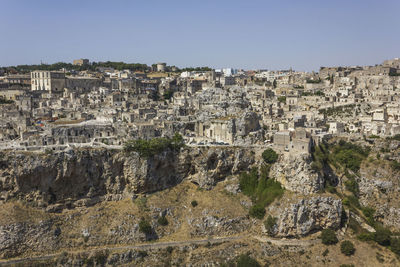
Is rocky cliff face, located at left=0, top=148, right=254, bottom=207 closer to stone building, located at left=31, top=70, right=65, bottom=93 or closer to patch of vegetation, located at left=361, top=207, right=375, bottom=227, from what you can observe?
patch of vegetation, located at left=361, top=207, right=375, bottom=227

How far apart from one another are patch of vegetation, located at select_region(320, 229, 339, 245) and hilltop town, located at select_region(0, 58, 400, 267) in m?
0.11

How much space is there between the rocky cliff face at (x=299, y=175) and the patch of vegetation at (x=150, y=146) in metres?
12.5

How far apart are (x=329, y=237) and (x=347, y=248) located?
204 cm

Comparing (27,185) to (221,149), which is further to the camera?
(221,149)

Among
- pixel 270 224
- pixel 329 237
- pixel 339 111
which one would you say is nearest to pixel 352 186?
pixel 329 237

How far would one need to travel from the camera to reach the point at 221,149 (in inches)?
1774

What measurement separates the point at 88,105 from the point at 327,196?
40660 millimetres

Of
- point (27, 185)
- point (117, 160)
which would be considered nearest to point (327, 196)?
point (117, 160)

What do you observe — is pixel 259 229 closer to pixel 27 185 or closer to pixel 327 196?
pixel 327 196

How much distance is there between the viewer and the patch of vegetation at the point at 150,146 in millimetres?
42719

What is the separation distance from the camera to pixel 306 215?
1570 inches

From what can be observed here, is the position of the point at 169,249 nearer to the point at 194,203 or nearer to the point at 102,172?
the point at 194,203

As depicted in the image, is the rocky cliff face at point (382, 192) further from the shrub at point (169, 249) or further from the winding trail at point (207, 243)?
the shrub at point (169, 249)

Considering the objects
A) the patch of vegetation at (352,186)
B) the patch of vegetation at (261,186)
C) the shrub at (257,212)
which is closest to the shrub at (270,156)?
the patch of vegetation at (261,186)
